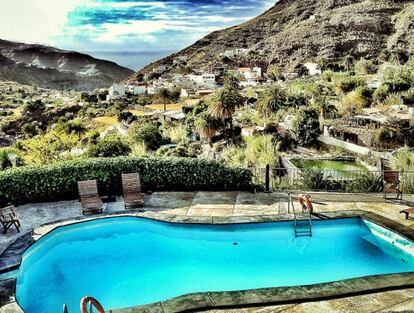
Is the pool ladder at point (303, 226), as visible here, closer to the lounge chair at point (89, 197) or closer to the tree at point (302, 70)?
the lounge chair at point (89, 197)

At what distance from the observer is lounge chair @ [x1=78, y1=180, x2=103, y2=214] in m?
9.20

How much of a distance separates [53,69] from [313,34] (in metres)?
65.8

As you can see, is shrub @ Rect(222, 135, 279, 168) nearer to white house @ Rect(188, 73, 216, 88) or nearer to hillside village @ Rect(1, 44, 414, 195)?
hillside village @ Rect(1, 44, 414, 195)

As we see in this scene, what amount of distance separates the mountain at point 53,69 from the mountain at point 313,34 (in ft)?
39.0

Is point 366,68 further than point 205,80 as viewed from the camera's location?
No

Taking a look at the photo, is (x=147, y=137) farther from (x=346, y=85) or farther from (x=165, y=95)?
(x=165, y=95)

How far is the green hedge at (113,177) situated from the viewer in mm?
9664

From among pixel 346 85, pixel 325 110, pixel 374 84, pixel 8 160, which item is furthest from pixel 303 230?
pixel 346 85

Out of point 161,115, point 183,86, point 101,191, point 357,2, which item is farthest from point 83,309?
point 357,2

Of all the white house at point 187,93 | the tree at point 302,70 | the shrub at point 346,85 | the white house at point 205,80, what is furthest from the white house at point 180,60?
the shrub at point 346,85

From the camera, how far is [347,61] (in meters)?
73.4

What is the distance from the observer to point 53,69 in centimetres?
11388

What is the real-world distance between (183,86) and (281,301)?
8095cm

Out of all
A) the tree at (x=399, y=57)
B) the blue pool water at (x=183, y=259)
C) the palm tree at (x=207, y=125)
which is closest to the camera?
the blue pool water at (x=183, y=259)
